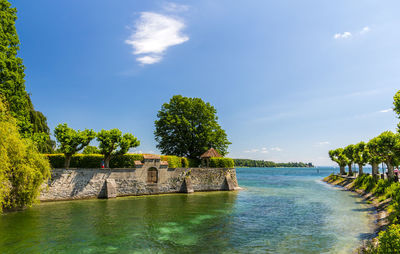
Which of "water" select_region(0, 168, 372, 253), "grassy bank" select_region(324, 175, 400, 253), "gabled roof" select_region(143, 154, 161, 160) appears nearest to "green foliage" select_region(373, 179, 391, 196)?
"grassy bank" select_region(324, 175, 400, 253)

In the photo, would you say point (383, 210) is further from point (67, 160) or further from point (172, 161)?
point (67, 160)

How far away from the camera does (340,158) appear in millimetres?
55594

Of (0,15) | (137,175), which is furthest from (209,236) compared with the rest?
(0,15)

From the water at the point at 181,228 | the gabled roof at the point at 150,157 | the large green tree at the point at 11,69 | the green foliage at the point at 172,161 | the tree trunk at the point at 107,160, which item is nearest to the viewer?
the water at the point at 181,228

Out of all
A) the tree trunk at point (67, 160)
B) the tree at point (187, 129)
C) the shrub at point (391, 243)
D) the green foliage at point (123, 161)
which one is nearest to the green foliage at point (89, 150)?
the tree at point (187, 129)

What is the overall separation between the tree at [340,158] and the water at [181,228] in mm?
34118

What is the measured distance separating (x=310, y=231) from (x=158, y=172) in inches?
851

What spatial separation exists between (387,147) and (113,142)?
109ft

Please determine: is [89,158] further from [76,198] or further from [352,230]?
[352,230]

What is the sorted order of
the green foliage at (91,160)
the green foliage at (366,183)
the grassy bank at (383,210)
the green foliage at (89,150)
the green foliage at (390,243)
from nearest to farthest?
the green foliage at (390,243) < the grassy bank at (383,210) < the green foliage at (91,160) < the green foliage at (366,183) < the green foliage at (89,150)

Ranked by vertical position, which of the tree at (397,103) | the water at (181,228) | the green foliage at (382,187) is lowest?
the water at (181,228)

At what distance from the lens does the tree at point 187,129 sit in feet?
145

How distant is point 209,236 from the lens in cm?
1466

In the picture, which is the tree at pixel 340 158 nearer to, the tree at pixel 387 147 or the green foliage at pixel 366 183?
the green foliage at pixel 366 183
